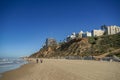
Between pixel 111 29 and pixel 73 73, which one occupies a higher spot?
pixel 111 29

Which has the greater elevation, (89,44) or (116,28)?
(116,28)

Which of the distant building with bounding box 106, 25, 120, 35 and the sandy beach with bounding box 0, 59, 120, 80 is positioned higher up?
the distant building with bounding box 106, 25, 120, 35

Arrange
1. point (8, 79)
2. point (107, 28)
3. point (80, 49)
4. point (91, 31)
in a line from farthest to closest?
point (91, 31) < point (107, 28) < point (80, 49) < point (8, 79)

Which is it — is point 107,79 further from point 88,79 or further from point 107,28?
point 107,28

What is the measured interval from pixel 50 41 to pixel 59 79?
537ft

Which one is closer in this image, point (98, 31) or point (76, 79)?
point (76, 79)

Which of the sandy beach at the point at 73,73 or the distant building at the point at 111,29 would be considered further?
the distant building at the point at 111,29

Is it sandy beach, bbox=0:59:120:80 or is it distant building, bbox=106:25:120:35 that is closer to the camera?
sandy beach, bbox=0:59:120:80

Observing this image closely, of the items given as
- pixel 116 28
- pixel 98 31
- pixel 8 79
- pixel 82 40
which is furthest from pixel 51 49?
pixel 8 79

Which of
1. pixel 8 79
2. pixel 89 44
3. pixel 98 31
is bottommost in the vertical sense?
pixel 8 79

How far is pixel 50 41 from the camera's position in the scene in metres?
173

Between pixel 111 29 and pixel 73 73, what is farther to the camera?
pixel 111 29

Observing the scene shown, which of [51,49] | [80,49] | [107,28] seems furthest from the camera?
[107,28]

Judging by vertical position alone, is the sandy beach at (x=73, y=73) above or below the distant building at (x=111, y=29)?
below
